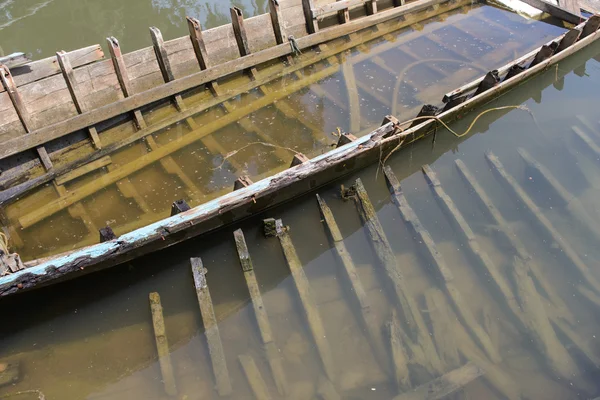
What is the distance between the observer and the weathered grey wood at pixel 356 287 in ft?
14.4

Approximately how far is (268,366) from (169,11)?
8.33 meters

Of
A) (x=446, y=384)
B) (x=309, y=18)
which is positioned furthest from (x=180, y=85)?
(x=446, y=384)

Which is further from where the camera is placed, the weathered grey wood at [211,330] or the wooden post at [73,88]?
the wooden post at [73,88]

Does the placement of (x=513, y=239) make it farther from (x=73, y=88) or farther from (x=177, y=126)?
(x=73, y=88)

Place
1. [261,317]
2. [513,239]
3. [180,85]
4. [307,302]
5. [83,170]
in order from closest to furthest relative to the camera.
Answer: [261,317] < [307,302] < [513,239] < [83,170] < [180,85]

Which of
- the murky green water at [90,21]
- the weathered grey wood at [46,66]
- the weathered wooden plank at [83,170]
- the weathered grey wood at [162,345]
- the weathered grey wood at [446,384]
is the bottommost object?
the weathered grey wood at [446,384]

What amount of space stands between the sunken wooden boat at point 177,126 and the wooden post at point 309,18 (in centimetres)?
2

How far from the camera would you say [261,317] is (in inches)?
172

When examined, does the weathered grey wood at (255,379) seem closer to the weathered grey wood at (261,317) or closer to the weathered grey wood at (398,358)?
the weathered grey wood at (261,317)

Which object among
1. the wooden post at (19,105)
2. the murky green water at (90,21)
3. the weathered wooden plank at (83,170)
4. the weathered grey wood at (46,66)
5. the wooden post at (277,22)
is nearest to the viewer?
the wooden post at (19,105)

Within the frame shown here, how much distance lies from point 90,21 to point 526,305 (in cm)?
926

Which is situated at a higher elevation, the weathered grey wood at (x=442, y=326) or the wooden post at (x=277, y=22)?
the wooden post at (x=277, y=22)

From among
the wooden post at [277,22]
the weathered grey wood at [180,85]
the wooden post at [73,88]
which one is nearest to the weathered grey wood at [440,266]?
the weathered grey wood at [180,85]

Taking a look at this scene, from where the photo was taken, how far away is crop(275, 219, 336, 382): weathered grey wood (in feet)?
13.8
